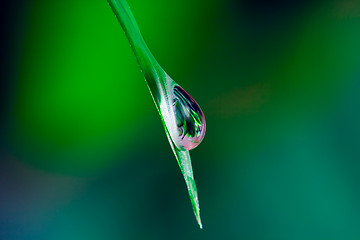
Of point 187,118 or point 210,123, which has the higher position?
point 187,118

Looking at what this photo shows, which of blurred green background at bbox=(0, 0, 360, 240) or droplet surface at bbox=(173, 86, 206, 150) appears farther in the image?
blurred green background at bbox=(0, 0, 360, 240)

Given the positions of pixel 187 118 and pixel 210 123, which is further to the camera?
pixel 210 123

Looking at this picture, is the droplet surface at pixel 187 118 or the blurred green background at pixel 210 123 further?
the blurred green background at pixel 210 123

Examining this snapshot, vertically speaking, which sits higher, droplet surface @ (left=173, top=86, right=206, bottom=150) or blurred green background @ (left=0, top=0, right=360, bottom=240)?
droplet surface @ (left=173, top=86, right=206, bottom=150)

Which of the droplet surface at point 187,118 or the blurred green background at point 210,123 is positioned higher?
the droplet surface at point 187,118
